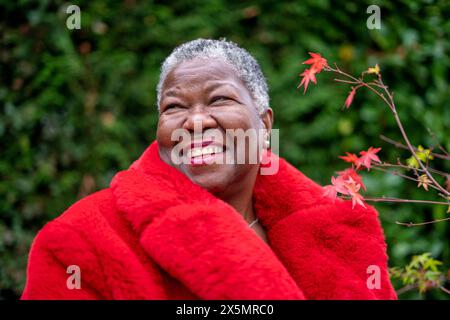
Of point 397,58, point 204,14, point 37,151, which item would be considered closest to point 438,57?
point 397,58

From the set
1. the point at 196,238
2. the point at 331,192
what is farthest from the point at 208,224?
the point at 331,192

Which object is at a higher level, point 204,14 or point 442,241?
point 204,14

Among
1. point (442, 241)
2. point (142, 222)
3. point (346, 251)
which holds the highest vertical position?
point (142, 222)

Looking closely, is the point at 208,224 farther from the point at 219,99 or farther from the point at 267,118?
the point at 267,118

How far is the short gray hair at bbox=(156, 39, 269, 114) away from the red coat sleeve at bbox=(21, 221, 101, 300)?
67 cm

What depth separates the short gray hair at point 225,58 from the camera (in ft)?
5.97

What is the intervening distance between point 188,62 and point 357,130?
6.61 ft

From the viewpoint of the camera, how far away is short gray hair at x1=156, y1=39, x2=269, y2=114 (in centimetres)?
182

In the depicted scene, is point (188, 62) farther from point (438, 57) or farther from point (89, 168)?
point (438, 57)

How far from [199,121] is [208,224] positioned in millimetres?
363

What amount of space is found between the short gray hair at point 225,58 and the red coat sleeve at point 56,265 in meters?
0.67

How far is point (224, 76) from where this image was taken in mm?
1798

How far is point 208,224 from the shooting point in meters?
1.53
